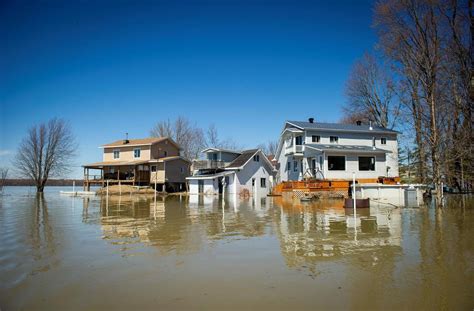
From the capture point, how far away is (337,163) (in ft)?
104

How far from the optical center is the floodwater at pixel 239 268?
5.11 meters

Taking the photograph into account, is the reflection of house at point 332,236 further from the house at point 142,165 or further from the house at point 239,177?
the house at point 142,165

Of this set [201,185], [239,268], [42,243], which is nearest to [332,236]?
[239,268]

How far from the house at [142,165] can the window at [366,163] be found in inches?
888

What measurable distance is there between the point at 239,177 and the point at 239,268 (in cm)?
2933

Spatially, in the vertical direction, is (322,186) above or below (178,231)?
above

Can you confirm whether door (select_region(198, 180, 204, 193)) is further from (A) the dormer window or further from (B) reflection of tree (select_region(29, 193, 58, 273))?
(B) reflection of tree (select_region(29, 193, 58, 273))

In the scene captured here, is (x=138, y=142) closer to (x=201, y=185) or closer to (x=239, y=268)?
(x=201, y=185)

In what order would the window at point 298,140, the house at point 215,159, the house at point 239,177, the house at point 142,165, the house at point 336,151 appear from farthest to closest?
the house at point 142,165
the house at point 215,159
the house at point 239,177
the window at point 298,140
the house at point 336,151

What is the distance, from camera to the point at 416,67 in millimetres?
20672

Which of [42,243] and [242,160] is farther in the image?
[242,160]

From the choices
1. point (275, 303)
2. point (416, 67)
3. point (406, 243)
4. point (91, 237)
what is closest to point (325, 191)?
point (416, 67)

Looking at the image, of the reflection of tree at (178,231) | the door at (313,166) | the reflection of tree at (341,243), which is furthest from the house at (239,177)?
the reflection of tree at (341,243)

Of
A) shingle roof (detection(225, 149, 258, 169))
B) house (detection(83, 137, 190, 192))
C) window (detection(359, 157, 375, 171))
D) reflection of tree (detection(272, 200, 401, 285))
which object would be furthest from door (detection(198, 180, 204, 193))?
reflection of tree (detection(272, 200, 401, 285))
